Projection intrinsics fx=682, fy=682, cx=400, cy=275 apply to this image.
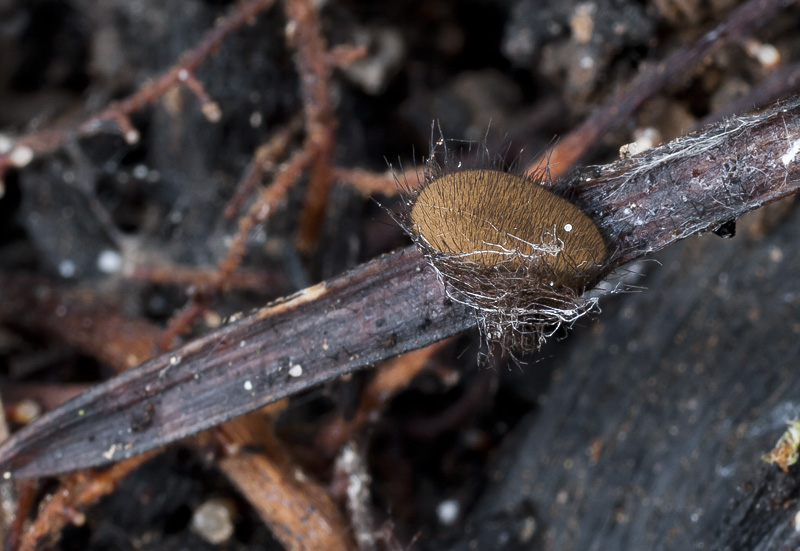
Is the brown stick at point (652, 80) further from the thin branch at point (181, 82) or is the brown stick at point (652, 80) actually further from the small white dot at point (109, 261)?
the small white dot at point (109, 261)

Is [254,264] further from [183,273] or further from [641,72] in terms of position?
[641,72]

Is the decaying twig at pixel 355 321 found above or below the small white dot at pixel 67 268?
below

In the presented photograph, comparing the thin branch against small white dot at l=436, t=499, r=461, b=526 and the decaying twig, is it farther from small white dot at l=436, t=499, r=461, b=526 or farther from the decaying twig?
small white dot at l=436, t=499, r=461, b=526

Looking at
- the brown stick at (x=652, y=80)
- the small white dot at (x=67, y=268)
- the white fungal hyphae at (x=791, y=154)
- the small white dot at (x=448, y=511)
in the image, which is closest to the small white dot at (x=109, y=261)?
the small white dot at (x=67, y=268)

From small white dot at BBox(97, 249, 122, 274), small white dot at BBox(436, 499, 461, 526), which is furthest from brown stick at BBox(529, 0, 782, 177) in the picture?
small white dot at BBox(97, 249, 122, 274)

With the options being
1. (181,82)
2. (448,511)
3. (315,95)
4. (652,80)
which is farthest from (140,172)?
(652,80)

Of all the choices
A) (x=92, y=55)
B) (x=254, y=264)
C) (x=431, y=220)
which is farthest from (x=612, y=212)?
(x=92, y=55)

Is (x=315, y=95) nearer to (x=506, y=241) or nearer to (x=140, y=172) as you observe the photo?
(x=140, y=172)
